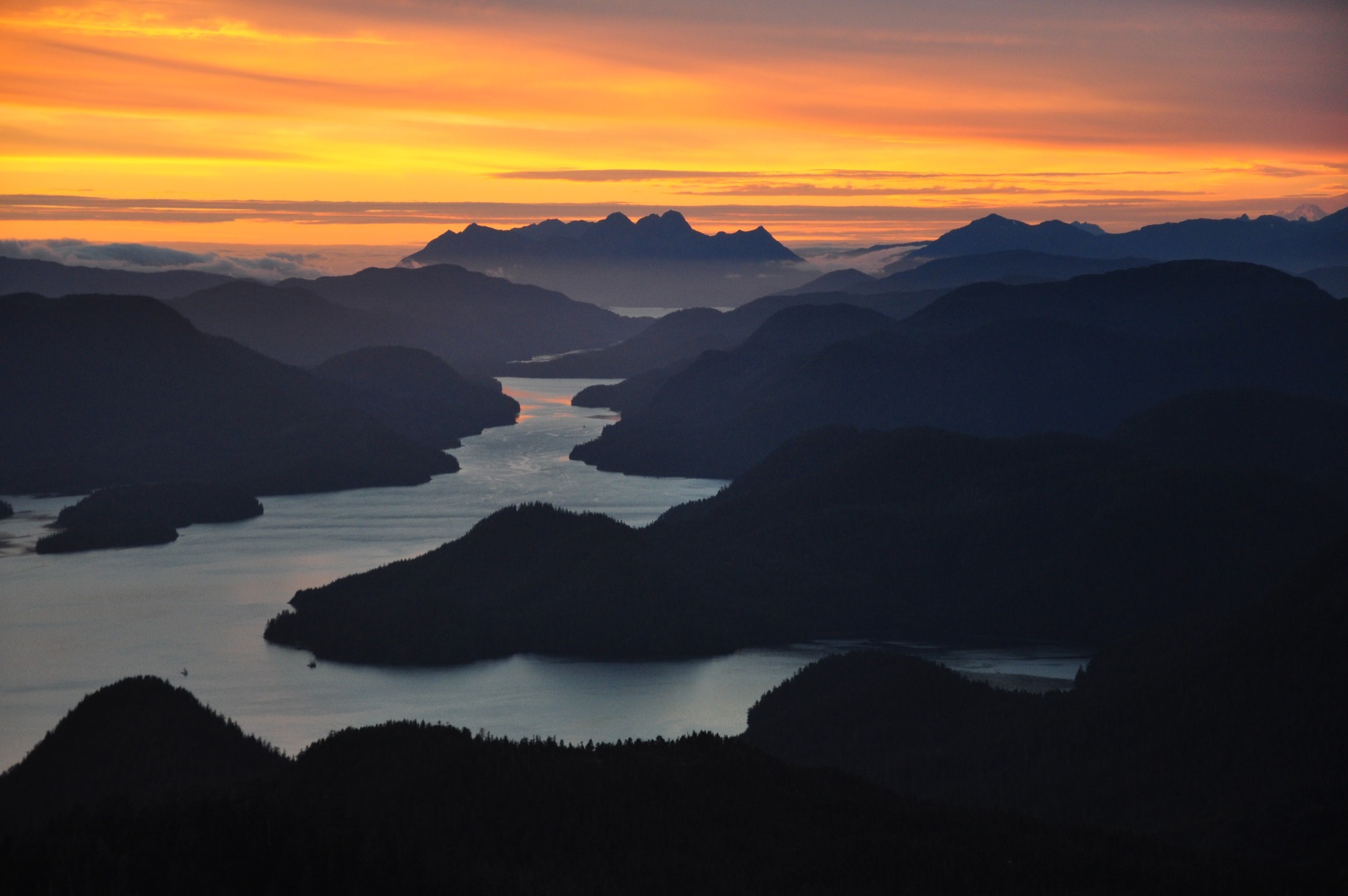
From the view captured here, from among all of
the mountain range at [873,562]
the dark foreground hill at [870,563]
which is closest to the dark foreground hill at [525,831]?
the mountain range at [873,562]

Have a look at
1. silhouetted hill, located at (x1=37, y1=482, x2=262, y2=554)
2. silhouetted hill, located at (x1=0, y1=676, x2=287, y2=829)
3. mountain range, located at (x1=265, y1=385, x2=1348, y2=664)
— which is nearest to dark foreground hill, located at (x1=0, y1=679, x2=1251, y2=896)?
silhouetted hill, located at (x1=0, y1=676, x2=287, y2=829)

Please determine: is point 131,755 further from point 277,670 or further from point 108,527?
point 108,527

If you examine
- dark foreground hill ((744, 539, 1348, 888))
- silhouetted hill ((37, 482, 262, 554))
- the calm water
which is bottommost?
the calm water

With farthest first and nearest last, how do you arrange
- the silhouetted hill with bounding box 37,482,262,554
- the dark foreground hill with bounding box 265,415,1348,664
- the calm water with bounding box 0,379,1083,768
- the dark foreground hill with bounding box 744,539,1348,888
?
the silhouetted hill with bounding box 37,482,262,554 → the dark foreground hill with bounding box 265,415,1348,664 → the calm water with bounding box 0,379,1083,768 → the dark foreground hill with bounding box 744,539,1348,888

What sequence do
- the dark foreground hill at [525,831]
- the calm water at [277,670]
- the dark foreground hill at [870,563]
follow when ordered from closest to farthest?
the dark foreground hill at [525,831], the calm water at [277,670], the dark foreground hill at [870,563]

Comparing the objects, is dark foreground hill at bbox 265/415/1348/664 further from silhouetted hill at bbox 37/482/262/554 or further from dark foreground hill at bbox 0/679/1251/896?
dark foreground hill at bbox 0/679/1251/896

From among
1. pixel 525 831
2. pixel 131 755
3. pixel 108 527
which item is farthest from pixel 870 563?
pixel 525 831

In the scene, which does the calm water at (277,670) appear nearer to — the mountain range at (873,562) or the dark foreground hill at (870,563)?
the mountain range at (873,562)
